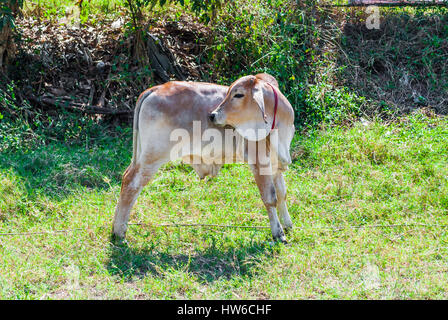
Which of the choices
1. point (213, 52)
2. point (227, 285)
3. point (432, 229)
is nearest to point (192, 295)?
point (227, 285)

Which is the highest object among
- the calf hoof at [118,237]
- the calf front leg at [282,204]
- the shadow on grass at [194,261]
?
the calf front leg at [282,204]

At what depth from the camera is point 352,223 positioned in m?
5.59

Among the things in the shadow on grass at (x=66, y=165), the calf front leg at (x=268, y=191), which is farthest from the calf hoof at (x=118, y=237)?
the calf front leg at (x=268, y=191)

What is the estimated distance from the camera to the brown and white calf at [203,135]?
498 centimetres

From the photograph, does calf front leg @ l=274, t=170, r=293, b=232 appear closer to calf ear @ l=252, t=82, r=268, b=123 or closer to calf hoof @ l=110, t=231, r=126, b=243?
calf ear @ l=252, t=82, r=268, b=123

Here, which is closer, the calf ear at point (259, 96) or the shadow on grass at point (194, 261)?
the shadow on grass at point (194, 261)

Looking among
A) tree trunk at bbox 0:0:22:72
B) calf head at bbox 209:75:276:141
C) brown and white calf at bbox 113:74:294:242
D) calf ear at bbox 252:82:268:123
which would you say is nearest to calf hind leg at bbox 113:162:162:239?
brown and white calf at bbox 113:74:294:242

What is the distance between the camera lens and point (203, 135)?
509cm

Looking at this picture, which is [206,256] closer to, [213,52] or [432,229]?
[432,229]

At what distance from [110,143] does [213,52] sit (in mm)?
2029

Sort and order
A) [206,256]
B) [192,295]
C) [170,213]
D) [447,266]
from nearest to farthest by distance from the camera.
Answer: [192,295], [447,266], [206,256], [170,213]

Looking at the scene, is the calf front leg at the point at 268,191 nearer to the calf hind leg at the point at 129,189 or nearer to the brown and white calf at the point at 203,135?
the brown and white calf at the point at 203,135

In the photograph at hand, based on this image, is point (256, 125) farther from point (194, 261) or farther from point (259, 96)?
point (194, 261)

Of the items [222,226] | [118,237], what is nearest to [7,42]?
[118,237]
